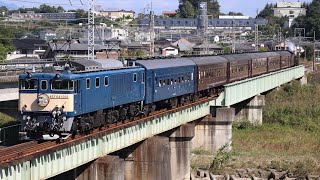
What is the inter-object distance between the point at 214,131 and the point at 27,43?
2505 inches

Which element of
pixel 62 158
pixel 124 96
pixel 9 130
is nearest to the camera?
pixel 62 158

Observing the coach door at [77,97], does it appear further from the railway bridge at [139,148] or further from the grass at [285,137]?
the grass at [285,137]

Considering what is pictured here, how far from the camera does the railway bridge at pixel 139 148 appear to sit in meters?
24.0

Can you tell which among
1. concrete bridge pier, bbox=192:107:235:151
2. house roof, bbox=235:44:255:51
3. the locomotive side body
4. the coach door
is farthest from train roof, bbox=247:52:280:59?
house roof, bbox=235:44:255:51

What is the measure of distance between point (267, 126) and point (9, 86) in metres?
29.0

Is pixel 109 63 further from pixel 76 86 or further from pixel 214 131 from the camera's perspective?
pixel 214 131

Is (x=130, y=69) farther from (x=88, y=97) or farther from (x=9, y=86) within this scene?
(x=9, y=86)

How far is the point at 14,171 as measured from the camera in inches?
884

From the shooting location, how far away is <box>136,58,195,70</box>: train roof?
126 feet

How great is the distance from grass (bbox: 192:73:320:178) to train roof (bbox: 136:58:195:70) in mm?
7125

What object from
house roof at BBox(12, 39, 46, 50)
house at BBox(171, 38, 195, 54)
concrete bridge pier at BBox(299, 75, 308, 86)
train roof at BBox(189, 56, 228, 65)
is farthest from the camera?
house at BBox(171, 38, 195, 54)

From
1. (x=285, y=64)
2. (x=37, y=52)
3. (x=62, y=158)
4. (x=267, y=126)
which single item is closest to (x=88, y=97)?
(x=62, y=158)

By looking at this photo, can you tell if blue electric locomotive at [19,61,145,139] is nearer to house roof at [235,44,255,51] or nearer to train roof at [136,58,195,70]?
train roof at [136,58,195,70]

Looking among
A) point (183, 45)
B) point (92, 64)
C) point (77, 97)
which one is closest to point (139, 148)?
point (92, 64)
